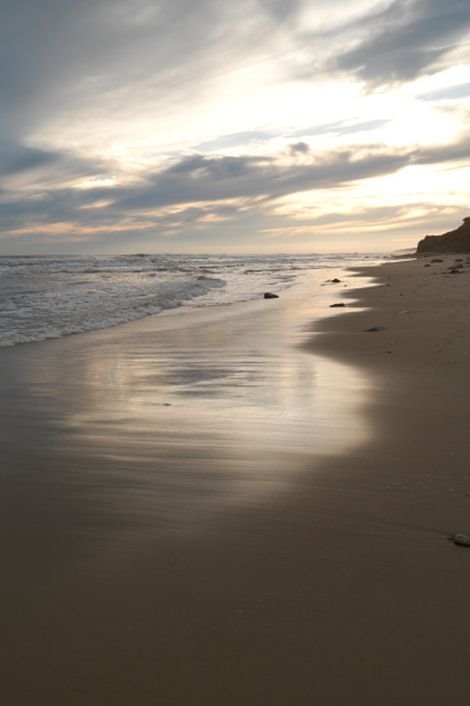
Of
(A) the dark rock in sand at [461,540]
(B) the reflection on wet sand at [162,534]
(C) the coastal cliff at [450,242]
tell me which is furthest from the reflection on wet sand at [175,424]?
(C) the coastal cliff at [450,242]

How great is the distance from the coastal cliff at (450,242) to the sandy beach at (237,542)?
6772cm

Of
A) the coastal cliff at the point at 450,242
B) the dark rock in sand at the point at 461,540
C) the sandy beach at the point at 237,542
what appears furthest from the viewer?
the coastal cliff at the point at 450,242

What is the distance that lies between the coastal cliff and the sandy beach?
67721 millimetres

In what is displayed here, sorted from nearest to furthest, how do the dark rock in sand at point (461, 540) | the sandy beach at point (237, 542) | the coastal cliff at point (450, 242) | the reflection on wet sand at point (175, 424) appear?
1. the sandy beach at point (237, 542)
2. the dark rock in sand at point (461, 540)
3. the reflection on wet sand at point (175, 424)
4. the coastal cliff at point (450, 242)

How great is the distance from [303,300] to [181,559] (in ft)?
58.1

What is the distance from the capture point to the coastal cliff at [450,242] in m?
69.8

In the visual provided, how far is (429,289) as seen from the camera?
803 inches

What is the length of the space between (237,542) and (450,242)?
77.0 meters

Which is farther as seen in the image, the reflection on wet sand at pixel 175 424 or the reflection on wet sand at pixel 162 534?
the reflection on wet sand at pixel 175 424

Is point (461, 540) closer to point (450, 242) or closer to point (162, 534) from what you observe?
point (162, 534)

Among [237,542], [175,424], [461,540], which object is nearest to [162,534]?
[237,542]

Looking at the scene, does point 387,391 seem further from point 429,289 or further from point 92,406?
point 429,289

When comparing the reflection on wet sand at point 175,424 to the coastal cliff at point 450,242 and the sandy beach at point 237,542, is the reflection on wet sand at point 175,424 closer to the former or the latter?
the sandy beach at point 237,542

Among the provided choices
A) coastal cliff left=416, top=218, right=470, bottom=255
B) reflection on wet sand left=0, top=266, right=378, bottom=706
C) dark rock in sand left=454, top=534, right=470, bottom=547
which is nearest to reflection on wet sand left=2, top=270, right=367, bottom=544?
reflection on wet sand left=0, top=266, right=378, bottom=706
